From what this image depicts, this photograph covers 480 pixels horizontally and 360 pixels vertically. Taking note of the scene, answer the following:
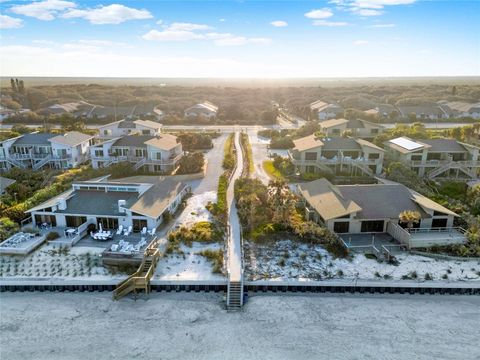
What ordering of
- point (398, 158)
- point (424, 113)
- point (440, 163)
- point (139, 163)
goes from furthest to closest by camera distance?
1. point (424, 113)
2. point (398, 158)
3. point (139, 163)
4. point (440, 163)

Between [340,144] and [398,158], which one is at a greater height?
[340,144]

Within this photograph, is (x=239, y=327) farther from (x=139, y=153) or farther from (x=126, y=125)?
(x=126, y=125)

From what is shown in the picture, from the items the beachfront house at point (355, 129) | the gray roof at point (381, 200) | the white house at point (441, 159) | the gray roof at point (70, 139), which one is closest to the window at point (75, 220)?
the gray roof at point (70, 139)

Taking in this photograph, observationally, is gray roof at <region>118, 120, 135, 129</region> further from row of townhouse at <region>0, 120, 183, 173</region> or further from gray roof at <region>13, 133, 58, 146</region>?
gray roof at <region>13, 133, 58, 146</region>

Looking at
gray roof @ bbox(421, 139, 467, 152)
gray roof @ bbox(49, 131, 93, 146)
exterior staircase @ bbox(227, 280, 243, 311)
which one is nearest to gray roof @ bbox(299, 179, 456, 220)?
exterior staircase @ bbox(227, 280, 243, 311)

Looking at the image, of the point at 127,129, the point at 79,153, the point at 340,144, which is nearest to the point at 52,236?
the point at 79,153
